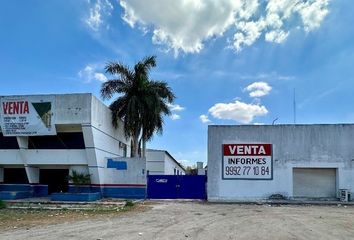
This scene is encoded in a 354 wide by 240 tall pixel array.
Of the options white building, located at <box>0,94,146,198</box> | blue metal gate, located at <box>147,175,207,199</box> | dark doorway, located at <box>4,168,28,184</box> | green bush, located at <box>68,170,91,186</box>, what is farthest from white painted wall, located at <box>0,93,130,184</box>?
blue metal gate, located at <box>147,175,207,199</box>

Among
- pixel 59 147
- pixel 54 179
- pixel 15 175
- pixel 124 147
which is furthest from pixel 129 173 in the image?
pixel 15 175

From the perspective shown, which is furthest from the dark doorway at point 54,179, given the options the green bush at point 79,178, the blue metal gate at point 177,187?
the blue metal gate at point 177,187

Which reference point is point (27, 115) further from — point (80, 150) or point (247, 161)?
point (247, 161)

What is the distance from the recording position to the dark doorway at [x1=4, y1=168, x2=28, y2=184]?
33.8m

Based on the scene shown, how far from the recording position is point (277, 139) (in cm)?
3028

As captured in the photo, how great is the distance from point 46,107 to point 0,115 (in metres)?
3.80

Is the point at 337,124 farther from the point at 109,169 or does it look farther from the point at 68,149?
the point at 68,149

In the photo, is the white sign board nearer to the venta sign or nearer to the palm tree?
the palm tree

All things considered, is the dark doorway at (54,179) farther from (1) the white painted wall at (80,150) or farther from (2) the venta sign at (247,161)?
(2) the venta sign at (247,161)

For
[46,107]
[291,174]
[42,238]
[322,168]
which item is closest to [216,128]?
[291,174]

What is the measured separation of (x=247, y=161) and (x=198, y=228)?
605 inches

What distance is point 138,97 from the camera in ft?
116

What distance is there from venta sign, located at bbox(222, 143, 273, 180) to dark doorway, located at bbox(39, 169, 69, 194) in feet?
43.2

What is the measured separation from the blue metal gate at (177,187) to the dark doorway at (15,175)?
1055 cm
